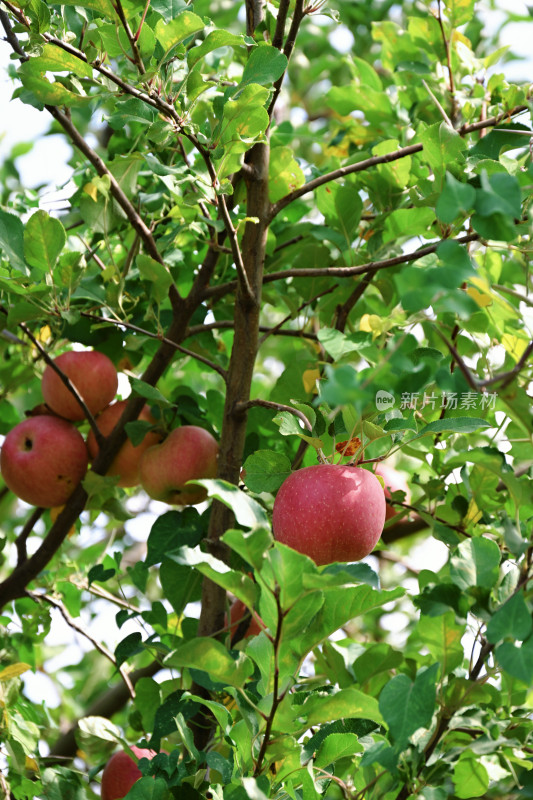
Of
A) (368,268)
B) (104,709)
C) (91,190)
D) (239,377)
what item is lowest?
(104,709)

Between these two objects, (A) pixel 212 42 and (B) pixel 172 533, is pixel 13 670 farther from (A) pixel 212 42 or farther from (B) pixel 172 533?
(A) pixel 212 42

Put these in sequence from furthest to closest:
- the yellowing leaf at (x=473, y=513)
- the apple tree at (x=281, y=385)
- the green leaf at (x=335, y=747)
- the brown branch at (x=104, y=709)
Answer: the brown branch at (x=104, y=709) → the yellowing leaf at (x=473, y=513) → the green leaf at (x=335, y=747) → the apple tree at (x=281, y=385)

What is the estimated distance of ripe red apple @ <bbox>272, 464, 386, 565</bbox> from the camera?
0.96m

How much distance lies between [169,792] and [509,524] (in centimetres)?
47

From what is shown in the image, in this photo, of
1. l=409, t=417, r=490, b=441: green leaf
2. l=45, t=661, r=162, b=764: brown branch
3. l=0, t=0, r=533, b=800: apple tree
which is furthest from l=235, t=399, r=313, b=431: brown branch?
l=45, t=661, r=162, b=764: brown branch

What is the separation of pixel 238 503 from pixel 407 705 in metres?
0.22

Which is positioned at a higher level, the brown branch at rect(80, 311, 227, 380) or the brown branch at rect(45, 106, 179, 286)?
the brown branch at rect(45, 106, 179, 286)

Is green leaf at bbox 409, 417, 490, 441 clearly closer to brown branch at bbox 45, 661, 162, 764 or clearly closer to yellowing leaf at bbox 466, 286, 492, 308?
yellowing leaf at bbox 466, 286, 492, 308

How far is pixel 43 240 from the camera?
1216mm

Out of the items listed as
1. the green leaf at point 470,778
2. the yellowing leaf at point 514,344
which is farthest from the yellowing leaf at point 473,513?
the green leaf at point 470,778

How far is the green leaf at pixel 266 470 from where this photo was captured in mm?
1037

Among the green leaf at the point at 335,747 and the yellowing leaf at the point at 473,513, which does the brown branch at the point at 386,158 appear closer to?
the yellowing leaf at the point at 473,513

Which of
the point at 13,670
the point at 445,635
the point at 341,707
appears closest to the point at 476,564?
the point at 445,635

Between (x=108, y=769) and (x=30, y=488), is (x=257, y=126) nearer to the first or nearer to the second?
(x=30, y=488)
